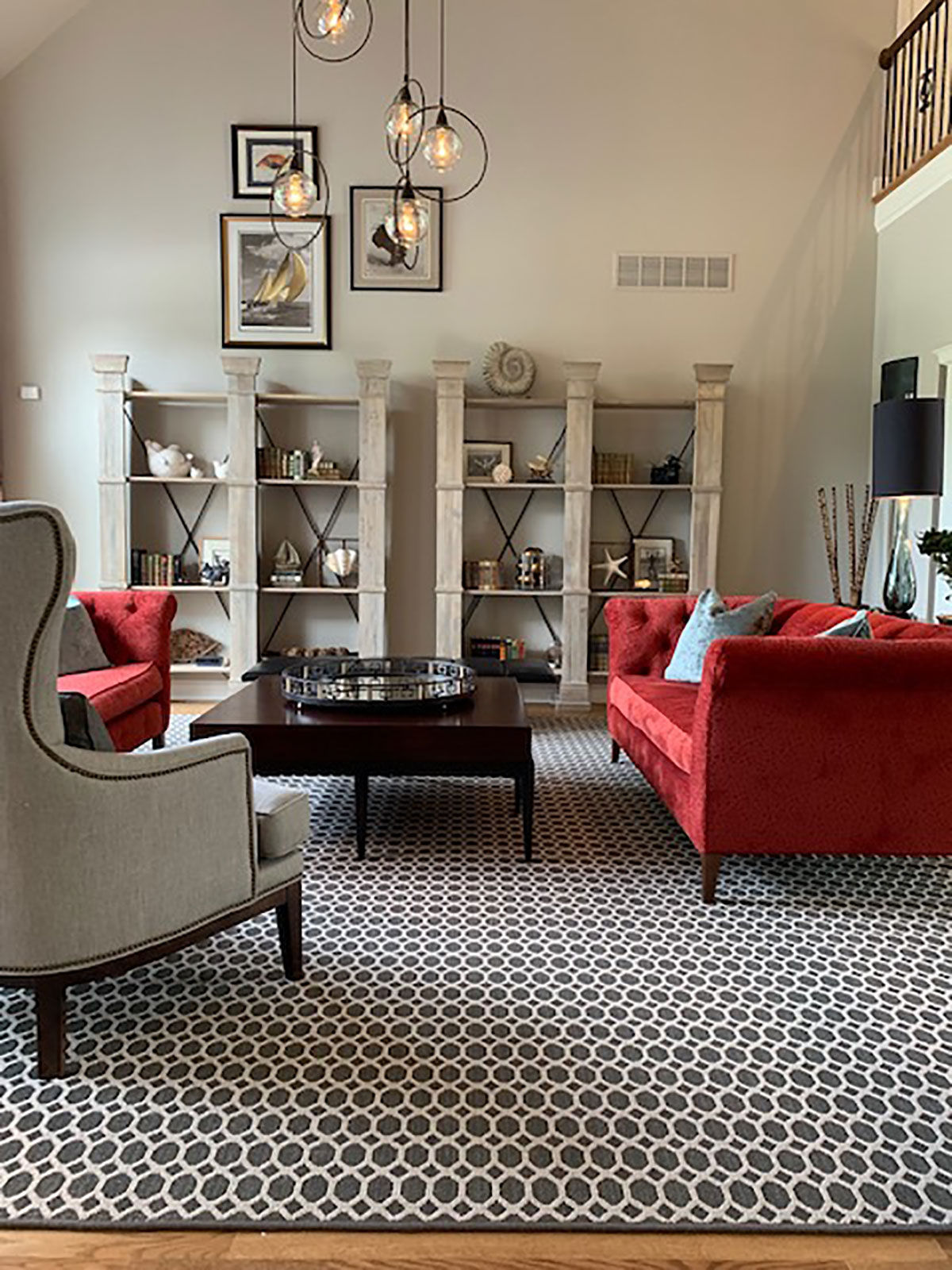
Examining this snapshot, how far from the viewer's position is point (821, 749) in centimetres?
285

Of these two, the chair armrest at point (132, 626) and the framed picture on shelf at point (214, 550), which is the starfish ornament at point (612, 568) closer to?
the framed picture on shelf at point (214, 550)

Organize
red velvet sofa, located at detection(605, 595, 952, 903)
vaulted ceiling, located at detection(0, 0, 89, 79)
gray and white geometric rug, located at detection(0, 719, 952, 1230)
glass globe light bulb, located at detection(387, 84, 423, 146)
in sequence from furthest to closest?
vaulted ceiling, located at detection(0, 0, 89, 79), glass globe light bulb, located at detection(387, 84, 423, 146), red velvet sofa, located at detection(605, 595, 952, 903), gray and white geometric rug, located at detection(0, 719, 952, 1230)

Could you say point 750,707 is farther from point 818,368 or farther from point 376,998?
point 818,368

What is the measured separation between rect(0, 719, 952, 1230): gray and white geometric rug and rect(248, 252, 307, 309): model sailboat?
14.3 ft

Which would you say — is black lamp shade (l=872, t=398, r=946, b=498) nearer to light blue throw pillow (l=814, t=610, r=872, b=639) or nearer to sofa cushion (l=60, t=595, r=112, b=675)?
light blue throw pillow (l=814, t=610, r=872, b=639)

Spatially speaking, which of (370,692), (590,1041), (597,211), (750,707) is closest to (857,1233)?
(590,1041)

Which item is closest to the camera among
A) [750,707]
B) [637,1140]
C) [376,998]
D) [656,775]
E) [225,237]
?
[637,1140]

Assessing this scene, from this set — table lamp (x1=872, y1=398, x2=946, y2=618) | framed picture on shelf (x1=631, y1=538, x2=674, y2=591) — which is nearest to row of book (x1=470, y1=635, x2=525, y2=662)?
framed picture on shelf (x1=631, y1=538, x2=674, y2=591)

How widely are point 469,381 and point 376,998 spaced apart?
4.75 m

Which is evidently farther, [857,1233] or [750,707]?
[750,707]

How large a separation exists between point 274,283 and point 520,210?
1670 mm

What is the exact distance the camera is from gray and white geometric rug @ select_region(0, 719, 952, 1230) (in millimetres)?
1621

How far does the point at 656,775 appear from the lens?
3.51 m

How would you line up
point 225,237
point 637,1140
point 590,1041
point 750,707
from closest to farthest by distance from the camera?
point 637,1140 → point 590,1041 → point 750,707 → point 225,237
